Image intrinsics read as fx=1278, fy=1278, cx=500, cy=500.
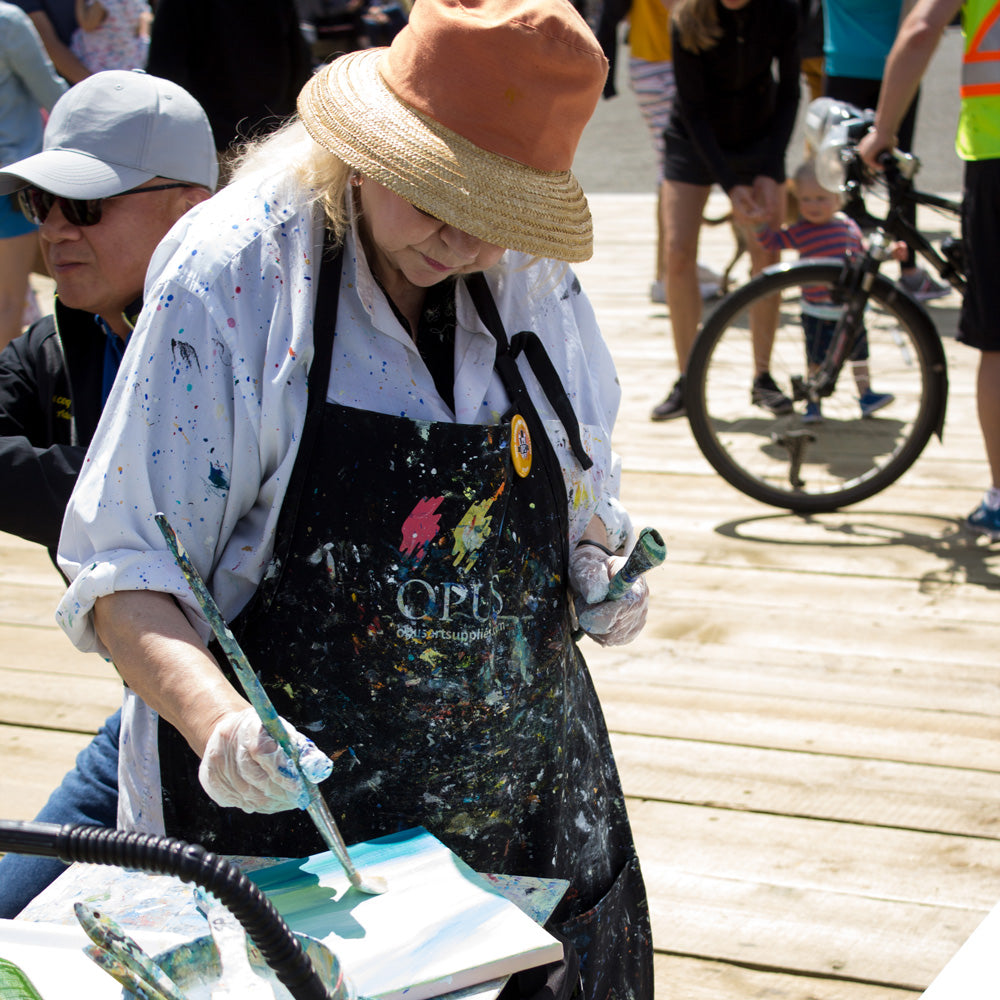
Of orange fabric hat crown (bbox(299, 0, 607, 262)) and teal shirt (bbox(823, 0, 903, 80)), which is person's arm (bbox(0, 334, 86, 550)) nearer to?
orange fabric hat crown (bbox(299, 0, 607, 262))

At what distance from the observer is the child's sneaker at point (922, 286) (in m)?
6.05

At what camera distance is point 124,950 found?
97cm

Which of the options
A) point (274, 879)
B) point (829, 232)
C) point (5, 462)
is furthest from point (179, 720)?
point (829, 232)

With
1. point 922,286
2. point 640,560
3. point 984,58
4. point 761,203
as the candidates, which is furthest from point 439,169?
point 922,286

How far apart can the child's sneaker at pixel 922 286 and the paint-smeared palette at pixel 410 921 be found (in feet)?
17.5

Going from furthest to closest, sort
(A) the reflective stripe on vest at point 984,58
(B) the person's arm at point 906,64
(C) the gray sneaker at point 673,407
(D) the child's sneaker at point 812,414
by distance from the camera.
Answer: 1. (C) the gray sneaker at point 673,407
2. (D) the child's sneaker at point 812,414
3. (B) the person's arm at point 906,64
4. (A) the reflective stripe on vest at point 984,58

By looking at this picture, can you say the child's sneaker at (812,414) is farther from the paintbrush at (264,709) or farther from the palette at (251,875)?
the paintbrush at (264,709)

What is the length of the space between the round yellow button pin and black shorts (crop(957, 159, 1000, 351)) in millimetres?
2459

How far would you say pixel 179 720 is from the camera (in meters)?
1.23

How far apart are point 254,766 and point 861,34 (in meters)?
4.65

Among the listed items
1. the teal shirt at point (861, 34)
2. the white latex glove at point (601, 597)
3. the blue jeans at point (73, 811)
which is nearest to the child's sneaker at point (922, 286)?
the teal shirt at point (861, 34)

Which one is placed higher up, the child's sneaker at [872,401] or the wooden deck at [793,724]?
the wooden deck at [793,724]

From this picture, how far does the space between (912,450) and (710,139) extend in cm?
126

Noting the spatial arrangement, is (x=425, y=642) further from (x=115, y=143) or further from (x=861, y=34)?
(x=861, y=34)
